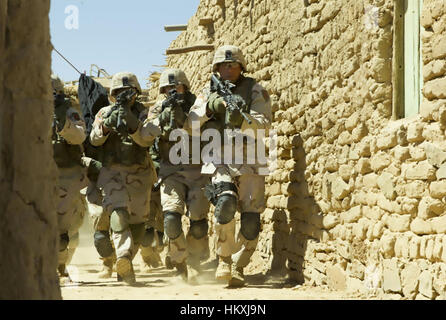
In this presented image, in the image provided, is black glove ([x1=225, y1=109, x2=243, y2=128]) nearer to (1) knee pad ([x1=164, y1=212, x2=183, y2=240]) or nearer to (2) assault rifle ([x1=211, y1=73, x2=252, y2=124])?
(2) assault rifle ([x1=211, y1=73, x2=252, y2=124])

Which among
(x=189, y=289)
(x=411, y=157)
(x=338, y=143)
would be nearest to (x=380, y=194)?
(x=411, y=157)

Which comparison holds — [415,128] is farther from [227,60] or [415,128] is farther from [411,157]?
[227,60]

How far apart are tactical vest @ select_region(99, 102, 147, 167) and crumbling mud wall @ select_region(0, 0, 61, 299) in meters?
3.93

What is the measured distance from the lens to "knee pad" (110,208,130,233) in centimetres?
675

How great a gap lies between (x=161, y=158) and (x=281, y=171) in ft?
3.91

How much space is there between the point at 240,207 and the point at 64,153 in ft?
6.20

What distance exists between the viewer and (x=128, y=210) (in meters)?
6.96

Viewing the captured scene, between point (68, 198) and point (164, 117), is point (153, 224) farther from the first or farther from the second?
point (164, 117)

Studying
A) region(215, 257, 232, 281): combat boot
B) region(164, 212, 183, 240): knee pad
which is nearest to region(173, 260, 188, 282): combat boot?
region(164, 212, 183, 240): knee pad

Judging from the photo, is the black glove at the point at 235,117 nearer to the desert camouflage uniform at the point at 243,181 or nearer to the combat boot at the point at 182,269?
the desert camouflage uniform at the point at 243,181

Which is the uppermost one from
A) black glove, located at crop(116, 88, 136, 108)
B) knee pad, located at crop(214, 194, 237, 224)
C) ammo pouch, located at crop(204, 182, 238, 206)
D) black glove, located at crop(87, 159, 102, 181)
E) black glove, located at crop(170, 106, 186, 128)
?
black glove, located at crop(116, 88, 136, 108)

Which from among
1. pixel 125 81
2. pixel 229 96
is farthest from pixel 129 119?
pixel 229 96

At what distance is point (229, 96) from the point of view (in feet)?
20.8

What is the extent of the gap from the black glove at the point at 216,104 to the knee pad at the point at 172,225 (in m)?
1.13
